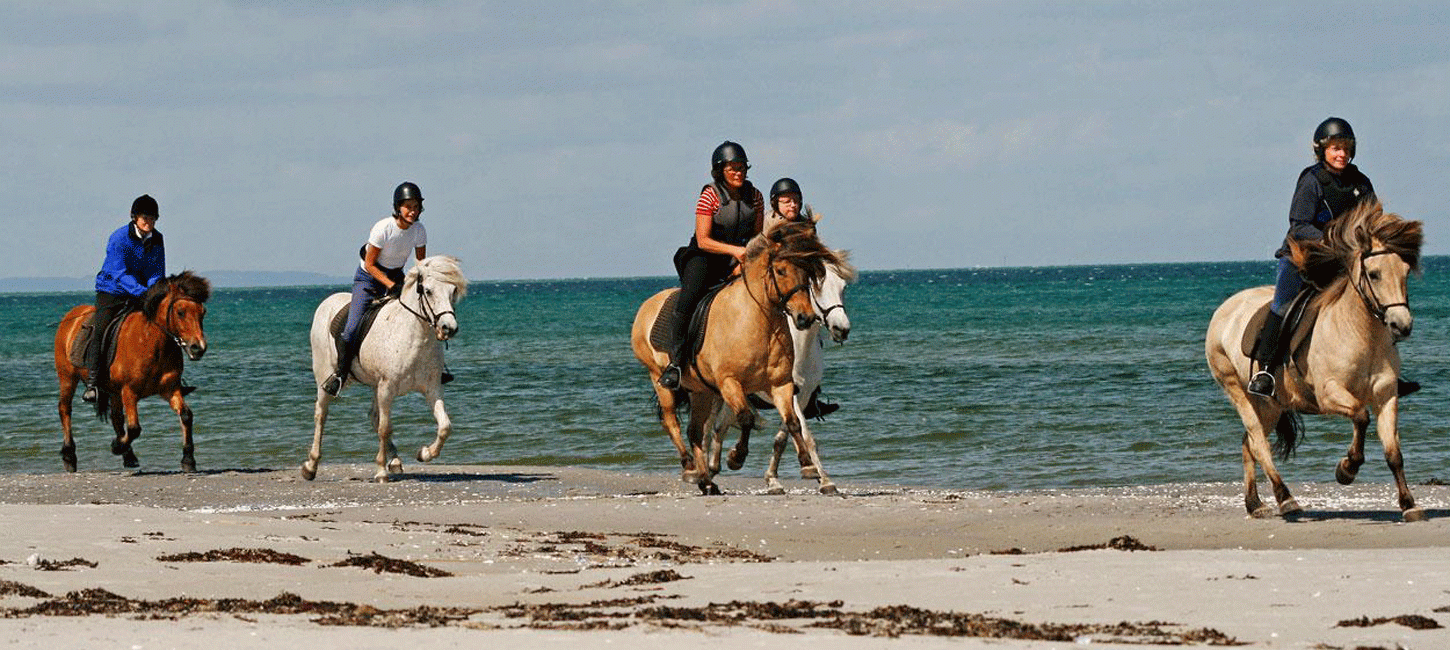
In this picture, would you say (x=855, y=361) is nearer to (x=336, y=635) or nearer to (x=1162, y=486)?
(x=1162, y=486)

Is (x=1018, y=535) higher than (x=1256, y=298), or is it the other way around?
(x=1256, y=298)

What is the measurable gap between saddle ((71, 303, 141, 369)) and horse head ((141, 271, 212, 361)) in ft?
1.99

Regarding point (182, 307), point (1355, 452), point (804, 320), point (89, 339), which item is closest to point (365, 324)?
point (182, 307)

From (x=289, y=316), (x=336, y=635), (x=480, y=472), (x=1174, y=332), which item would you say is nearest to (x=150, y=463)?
(x=480, y=472)

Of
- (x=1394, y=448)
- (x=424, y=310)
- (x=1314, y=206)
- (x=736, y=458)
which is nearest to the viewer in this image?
(x=1394, y=448)

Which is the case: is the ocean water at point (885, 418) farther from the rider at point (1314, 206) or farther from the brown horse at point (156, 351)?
the rider at point (1314, 206)

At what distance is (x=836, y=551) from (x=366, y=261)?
651cm

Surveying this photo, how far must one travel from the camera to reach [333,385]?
17125 mm

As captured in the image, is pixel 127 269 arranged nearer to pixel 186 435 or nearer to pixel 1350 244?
pixel 186 435

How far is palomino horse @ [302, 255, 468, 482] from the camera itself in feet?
52.5

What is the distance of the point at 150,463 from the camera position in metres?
20.6

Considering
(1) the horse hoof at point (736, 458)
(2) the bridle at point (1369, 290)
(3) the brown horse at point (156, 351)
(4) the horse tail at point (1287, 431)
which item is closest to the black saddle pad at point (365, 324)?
(3) the brown horse at point (156, 351)

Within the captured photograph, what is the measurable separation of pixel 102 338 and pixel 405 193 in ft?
12.8

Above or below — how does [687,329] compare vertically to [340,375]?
above
